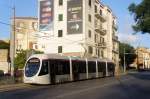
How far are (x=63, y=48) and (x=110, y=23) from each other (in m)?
26.9

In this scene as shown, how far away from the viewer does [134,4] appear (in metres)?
38.8

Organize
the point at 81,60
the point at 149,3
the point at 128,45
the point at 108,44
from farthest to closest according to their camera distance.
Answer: the point at 128,45, the point at 108,44, the point at 81,60, the point at 149,3

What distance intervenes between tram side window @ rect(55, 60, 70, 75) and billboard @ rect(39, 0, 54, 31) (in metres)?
36.3

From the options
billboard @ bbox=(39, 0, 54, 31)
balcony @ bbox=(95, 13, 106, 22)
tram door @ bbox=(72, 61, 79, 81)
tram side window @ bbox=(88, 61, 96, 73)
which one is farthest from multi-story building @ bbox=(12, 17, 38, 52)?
tram door @ bbox=(72, 61, 79, 81)

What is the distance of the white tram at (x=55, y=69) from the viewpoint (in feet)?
126

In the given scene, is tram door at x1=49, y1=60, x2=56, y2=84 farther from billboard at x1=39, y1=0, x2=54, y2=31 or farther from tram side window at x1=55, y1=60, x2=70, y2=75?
billboard at x1=39, y1=0, x2=54, y2=31

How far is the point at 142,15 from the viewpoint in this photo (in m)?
38.3

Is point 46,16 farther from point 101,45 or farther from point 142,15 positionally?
point 142,15

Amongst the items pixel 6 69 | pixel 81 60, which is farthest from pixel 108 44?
pixel 81 60

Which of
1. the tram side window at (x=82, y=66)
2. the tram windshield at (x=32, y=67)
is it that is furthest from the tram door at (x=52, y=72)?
the tram side window at (x=82, y=66)

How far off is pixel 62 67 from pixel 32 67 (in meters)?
4.83

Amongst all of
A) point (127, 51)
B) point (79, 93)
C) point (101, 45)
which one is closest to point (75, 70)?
point (79, 93)

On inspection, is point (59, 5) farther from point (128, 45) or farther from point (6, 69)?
point (128, 45)

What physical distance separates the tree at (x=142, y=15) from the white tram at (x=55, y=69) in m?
8.63
